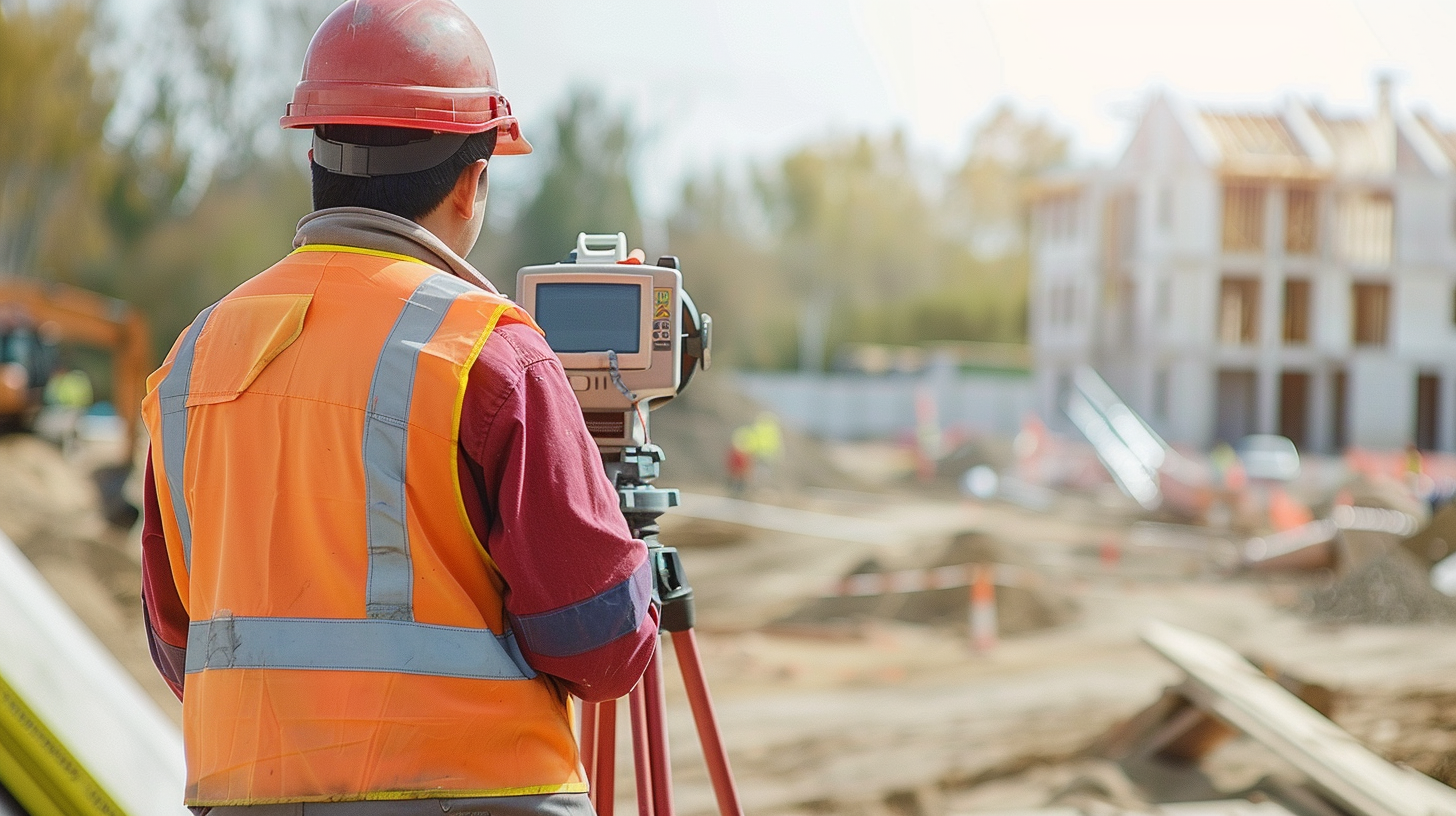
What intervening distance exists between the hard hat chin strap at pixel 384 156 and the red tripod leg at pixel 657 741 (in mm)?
664

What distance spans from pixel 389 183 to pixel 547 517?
0.36m

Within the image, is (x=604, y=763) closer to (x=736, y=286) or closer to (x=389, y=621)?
(x=389, y=621)

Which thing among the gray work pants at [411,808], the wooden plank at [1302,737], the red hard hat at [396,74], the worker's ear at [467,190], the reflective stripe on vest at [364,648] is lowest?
the wooden plank at [1302,737]

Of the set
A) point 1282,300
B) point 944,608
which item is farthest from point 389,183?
point 1282,300

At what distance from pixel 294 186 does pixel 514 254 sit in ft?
16.5

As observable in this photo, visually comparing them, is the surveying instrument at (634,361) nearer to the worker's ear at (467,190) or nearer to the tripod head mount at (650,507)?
the tripod head mount at (650,507)

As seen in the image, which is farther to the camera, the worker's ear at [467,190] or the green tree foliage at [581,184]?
the green tree foliage at [581,184]

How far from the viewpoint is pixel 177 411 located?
3.76 feet

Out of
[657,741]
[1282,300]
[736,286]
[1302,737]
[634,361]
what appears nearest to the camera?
[634,361]

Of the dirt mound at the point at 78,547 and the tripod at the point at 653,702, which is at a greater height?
the tripod at the point at 653,702

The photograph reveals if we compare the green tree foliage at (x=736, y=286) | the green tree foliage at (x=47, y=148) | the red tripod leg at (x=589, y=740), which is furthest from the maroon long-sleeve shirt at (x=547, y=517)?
the green tree foliage at (x=47, y=148)

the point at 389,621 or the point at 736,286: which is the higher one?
the point at 736,286

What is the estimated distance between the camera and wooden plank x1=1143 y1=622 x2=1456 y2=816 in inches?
112

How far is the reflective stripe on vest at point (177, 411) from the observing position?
1.15 m
